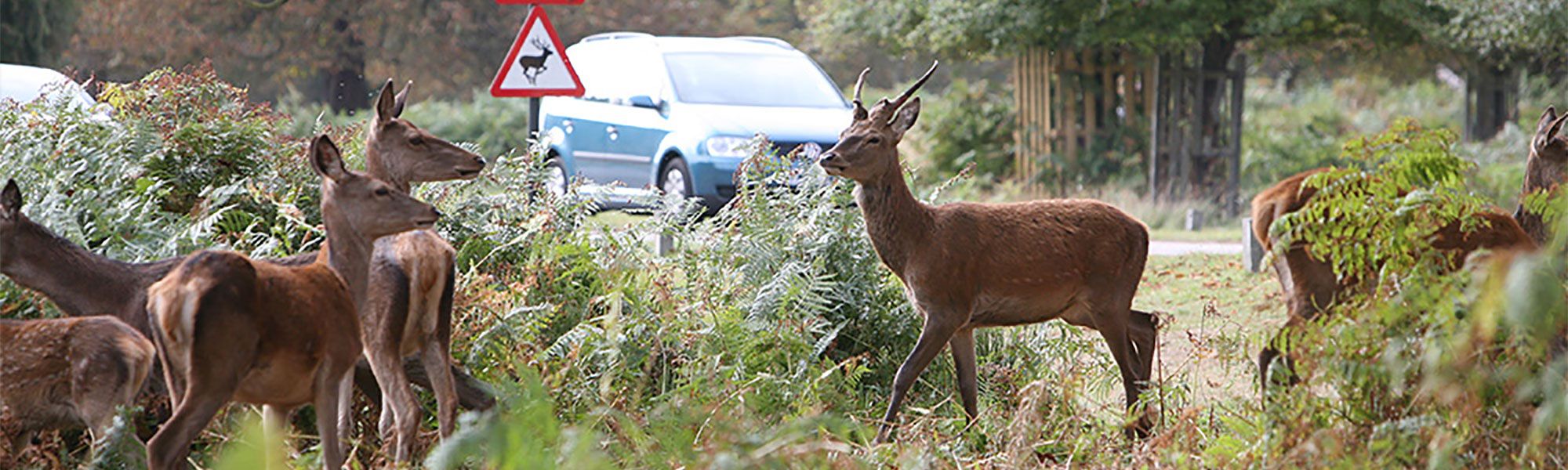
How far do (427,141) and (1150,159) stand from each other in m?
15.6

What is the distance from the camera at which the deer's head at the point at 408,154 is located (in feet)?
21.1

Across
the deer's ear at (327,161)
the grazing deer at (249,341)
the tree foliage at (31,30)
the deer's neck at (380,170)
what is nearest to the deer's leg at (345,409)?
the grazing deer at (249,341)

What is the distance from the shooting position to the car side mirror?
51.1 feet

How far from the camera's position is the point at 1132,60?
20.7 metres

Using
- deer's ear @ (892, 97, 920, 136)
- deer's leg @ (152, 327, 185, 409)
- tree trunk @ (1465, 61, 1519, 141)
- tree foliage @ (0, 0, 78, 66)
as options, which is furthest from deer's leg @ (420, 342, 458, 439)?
tree trunk @ (1465, 61, 1519, 141)

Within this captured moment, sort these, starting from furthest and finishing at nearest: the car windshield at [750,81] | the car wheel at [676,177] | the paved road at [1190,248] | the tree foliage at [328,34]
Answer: the tree foliage at [328,34] → the car windshield at [750,81] → the paved road at [1190,248] → the car wheel at [676,177]

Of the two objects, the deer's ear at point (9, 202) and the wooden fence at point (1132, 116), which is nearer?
the deer's ear at point (9, 202)

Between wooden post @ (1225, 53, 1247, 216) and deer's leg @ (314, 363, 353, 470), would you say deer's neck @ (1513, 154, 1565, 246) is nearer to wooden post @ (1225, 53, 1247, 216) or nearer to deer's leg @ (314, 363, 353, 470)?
deer's leg @ (314, 363, 353, 470)

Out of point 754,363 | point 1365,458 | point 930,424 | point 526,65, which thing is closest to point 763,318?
point 754,363

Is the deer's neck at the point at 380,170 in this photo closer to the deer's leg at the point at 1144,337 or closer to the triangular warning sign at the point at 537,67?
the deer's leg at the point at 1144,337

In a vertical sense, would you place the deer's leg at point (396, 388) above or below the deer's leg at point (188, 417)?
below

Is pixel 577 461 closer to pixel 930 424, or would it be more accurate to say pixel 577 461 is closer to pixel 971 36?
pixel 930 424

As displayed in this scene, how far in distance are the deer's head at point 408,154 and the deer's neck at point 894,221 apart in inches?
72.3

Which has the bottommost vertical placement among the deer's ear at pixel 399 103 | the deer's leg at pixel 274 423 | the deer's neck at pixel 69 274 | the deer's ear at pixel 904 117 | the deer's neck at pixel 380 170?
the deer's leg at pixel 274 423
